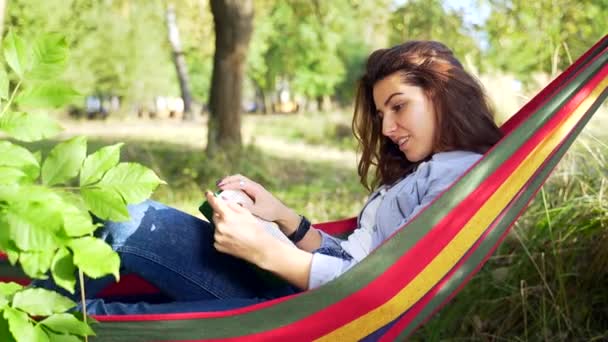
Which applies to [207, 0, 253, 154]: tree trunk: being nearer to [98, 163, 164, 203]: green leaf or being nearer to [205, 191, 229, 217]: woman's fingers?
[205, 191, 229, 217]: woman's fingers

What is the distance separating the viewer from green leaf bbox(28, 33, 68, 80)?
50.5 inches

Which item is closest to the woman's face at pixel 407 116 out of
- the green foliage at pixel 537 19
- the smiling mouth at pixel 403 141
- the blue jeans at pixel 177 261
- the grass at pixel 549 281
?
the smiling mouth at pixel 403 141

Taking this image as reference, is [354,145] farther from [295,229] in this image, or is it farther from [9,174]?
[9,174]

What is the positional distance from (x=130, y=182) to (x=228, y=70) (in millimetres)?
7028

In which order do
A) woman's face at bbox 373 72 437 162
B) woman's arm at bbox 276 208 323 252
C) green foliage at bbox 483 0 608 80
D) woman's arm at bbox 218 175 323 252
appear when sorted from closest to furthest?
1. woman's face at bbox 373 72 437 162
2. woman's arm at bbox 218 175 323 252
3. woman's arm at bbox 276 208 323 252
4. green foliage at bbox 483 0 608 80

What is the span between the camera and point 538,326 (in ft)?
8.52

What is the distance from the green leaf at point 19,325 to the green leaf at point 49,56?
0.38 meters

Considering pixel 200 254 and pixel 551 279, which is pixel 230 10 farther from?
pixel 200 254

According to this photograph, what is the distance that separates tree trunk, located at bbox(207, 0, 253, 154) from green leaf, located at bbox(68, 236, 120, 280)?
22.2 feet

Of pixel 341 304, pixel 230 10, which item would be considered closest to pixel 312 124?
pixel 230 10

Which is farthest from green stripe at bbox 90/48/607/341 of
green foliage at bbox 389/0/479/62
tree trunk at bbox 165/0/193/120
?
tree trunk at bbox 165/0/193/120

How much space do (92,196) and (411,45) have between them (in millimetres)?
1094

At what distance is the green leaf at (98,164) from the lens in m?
1.31

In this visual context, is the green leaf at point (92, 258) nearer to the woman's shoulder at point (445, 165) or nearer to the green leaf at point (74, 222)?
the green leaf at point (74, 222)
